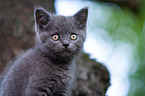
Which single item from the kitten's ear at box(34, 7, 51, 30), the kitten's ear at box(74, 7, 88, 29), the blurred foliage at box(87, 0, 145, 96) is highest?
the blurred foliage at box(87, 0, 145, 96)

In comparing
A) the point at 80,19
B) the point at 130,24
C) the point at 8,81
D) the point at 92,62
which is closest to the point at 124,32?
the point at 130,24

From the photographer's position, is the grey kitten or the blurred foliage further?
the blurred foliage

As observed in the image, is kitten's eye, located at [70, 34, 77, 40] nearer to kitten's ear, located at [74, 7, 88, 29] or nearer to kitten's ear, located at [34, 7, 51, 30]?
kitten's ear, located at [74, 7, 88, 29]

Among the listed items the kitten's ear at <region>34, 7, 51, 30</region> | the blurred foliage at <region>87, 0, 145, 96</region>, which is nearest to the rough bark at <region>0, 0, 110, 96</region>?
the kitten's ear at <region>34, 7, 51, 30</region>

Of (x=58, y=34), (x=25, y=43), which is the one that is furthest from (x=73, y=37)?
(x=25, y=43)

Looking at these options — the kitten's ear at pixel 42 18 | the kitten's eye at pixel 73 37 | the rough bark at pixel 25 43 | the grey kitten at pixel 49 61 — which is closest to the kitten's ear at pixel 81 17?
the grey kitten at pixel 49 61

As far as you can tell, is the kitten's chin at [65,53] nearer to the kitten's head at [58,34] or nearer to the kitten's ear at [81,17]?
the kitten's head at [58,34]

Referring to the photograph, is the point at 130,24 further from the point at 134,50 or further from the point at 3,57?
the point at 3,57
